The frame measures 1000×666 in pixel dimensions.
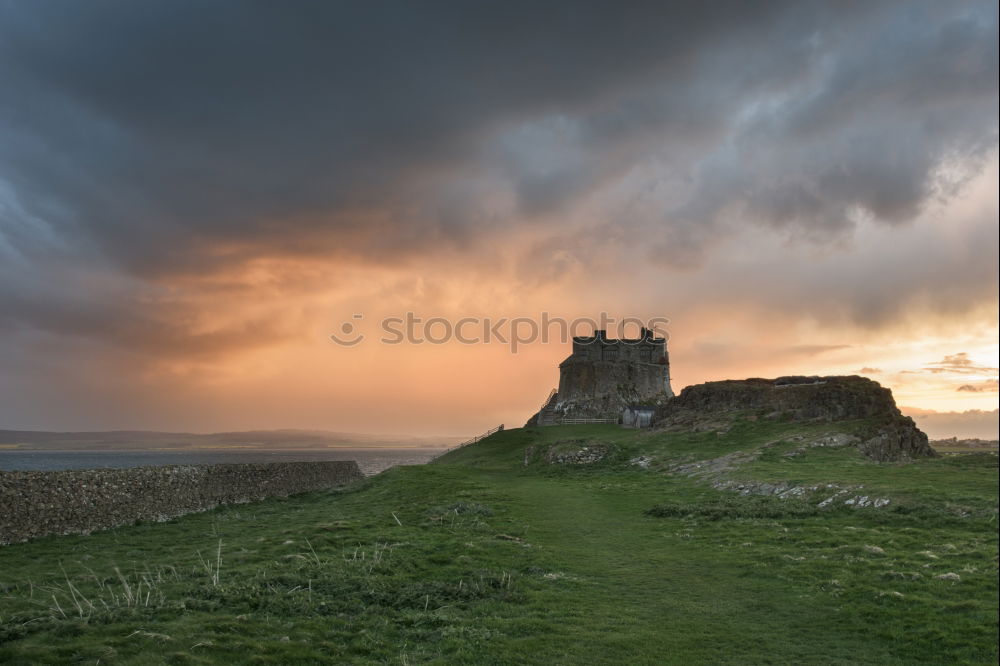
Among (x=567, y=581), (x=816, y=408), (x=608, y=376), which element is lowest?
(x=567, y=581)

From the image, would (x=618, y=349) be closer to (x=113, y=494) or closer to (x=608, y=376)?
(x=608, y=376)

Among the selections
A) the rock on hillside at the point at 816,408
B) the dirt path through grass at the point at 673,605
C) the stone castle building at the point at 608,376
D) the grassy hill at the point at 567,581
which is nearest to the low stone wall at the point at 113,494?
the grassy hill at the point at 567,581

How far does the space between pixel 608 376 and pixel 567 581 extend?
6700 cm

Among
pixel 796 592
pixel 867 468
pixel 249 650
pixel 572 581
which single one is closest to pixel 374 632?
pixel 249 650

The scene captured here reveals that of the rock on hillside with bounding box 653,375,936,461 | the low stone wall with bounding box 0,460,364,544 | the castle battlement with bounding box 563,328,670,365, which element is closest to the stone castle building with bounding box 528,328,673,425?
the castle battlement with bounding box 563,328,670,365

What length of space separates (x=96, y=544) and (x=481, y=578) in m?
17.3

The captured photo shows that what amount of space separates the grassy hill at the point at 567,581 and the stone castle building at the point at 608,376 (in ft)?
162

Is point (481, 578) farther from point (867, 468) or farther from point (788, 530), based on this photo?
point (867, 468)

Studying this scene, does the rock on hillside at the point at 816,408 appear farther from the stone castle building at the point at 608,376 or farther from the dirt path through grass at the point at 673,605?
the stone castle building at the point at 608,376

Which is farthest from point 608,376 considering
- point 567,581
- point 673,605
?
point 673,605

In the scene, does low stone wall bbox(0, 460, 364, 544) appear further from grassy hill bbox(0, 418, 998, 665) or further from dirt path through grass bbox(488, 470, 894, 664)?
dirt path through grass bbox(488, 470, 894, 664)

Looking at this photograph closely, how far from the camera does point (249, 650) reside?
11.9 meters

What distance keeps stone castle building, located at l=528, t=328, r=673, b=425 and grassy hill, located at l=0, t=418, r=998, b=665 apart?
49333 millimetres

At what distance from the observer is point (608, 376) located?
82.8 meters
